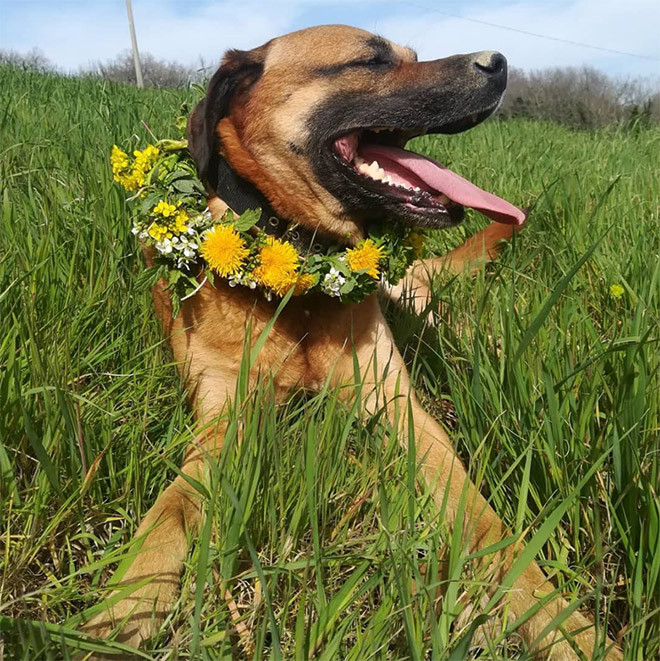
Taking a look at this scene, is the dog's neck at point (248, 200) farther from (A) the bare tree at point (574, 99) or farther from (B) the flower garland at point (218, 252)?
(A) the bare tree at point (574, 99)

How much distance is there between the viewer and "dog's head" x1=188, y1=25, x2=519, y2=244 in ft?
7.81

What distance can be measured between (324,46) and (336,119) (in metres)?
0.32

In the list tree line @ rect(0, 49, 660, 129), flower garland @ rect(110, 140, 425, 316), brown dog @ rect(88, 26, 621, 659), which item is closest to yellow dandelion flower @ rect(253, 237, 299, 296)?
flower garland @ rect(110, 140, 425, 316)

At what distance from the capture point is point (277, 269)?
2.15 meters

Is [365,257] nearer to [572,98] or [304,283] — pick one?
[304,283]

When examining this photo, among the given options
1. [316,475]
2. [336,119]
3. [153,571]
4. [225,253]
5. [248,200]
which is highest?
[336,119]

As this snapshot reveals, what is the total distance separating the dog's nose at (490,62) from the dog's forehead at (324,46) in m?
0.33

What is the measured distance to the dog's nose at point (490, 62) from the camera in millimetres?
2404

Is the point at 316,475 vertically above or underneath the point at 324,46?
underneath

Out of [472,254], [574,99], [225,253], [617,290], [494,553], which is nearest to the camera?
[494,553]

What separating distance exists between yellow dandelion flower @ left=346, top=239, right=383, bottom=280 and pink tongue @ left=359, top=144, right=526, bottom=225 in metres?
0.30

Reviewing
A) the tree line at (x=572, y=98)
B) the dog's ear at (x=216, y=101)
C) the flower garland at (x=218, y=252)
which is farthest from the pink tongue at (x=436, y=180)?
the tree line at (x=572, y=98)

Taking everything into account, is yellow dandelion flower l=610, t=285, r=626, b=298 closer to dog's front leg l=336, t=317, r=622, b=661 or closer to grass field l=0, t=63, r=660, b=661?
grass field l=0, t=63, r=660, b=661

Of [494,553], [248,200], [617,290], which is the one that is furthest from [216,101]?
[494,553]
